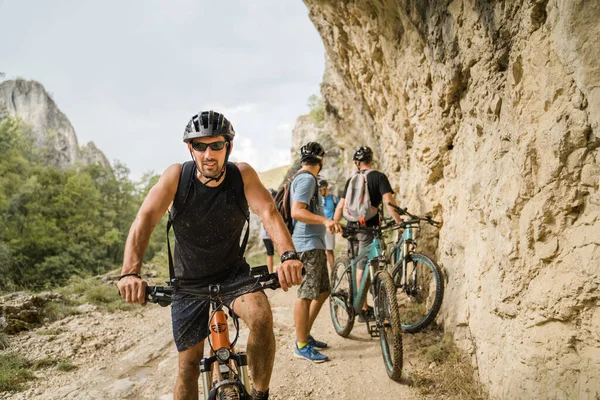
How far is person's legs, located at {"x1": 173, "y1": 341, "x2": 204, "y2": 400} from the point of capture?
2.75 m

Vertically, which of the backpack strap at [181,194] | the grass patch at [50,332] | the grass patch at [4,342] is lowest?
the grass patch at [50,332]

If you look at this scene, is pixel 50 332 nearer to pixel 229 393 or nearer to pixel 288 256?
pixel 229 393

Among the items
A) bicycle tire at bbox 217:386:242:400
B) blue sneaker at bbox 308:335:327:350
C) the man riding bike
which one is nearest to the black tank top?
A: the man riding bike

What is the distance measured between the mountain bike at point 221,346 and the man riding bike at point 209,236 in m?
0.19

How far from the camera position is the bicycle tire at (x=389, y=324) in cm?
394

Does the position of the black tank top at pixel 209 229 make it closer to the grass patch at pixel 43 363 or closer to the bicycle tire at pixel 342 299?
the bicycle tire at pixel 342 299

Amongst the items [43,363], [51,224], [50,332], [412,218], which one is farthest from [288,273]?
[51,224]

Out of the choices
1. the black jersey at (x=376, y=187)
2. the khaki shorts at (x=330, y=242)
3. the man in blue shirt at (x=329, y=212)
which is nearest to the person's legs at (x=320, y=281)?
the black jersey at (x=376, y=187)

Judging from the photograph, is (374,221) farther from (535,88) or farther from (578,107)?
(578,107)

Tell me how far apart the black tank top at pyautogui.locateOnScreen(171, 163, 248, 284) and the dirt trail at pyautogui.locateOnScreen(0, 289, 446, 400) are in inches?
78.3

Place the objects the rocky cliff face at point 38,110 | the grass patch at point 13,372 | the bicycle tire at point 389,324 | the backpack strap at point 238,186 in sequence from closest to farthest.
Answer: the backpack strap at point 238,186
the bicycle tire at point 389,324
the grass patch at point 13,372
the rocky cliff face at point 38,110

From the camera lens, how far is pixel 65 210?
82.3ft

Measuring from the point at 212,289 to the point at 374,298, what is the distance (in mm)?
2616

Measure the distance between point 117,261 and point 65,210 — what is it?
6810 millimetres
